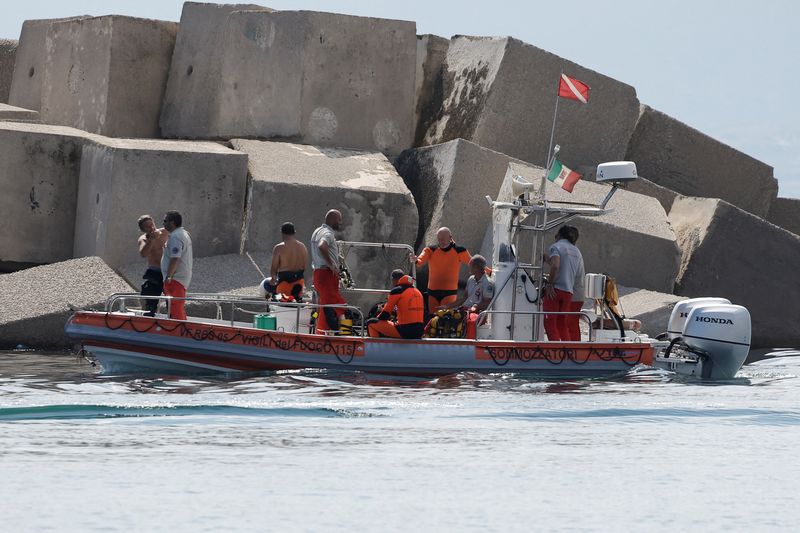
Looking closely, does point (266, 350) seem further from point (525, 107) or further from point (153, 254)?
point (525, 107)

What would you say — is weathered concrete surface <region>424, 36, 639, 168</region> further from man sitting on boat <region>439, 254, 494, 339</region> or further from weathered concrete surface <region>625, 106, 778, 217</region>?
man sitting on boat <region>439, 254, 494, 339</region>

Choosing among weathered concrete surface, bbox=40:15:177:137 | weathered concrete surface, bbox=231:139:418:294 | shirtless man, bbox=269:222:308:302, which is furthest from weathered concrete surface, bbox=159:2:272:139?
shirtless man, bbox=269:222:308:302

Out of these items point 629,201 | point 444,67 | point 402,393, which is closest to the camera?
point 402,393

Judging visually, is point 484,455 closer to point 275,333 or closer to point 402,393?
point 402,393

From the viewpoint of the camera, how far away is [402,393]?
12.1 meters

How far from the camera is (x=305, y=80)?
19.5m

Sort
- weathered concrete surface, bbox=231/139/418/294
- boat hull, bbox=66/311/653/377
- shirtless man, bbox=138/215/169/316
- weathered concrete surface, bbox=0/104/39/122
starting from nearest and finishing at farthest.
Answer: boat hull, bbox=66/311/653/377
shirtless man, bbox=138/215/169/316
weathered concrete surface, bbox=231/139/418/294
weathered concrete surface, bbox=0/104/39/122

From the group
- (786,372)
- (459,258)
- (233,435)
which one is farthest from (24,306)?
(786,372)

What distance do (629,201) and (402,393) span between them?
7998 millimetres

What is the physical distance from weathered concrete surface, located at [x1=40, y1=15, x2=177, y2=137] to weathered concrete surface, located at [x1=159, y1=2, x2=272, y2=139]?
0.29 m

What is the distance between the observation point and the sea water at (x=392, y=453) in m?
7.65

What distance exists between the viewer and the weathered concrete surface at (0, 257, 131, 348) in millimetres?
15492

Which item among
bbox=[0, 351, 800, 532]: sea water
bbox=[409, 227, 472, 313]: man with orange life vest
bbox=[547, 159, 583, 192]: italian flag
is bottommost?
bbox=[0, 351, 800, 532]: sea water

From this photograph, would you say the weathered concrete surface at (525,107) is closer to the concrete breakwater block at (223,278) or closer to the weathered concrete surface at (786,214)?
the weathered concrete surface at (786,214)
